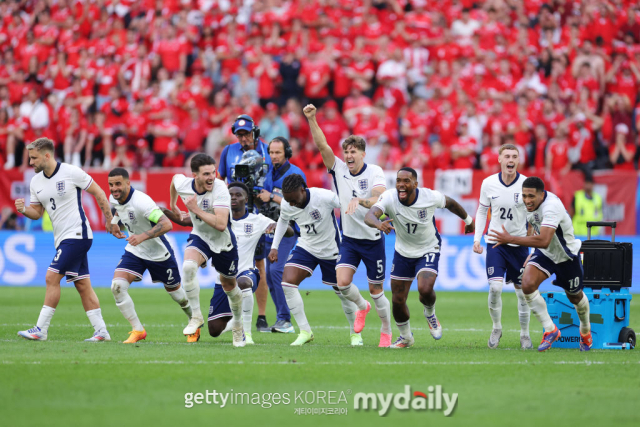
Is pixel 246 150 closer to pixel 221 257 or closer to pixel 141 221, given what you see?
pixel 141 221

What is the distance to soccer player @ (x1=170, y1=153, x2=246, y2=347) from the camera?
10.1 meters

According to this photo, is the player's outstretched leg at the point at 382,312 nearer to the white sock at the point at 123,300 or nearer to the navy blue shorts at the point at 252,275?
the navy blue shorts at the point at 252,275

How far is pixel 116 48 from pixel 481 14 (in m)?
10.7

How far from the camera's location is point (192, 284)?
10547 millimetres

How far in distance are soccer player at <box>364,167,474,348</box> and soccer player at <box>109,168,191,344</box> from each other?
2.68 meters

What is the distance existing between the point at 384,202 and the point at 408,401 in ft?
12.6

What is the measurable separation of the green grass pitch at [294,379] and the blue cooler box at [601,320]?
21.1 inches

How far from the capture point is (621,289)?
11078 millimetres

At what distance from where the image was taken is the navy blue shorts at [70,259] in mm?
10587

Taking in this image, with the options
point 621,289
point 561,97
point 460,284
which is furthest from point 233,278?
point 561,97

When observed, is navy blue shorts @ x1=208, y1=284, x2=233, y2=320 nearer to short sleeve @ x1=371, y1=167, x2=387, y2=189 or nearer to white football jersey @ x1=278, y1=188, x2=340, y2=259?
white football jersey @ x1=278, y1=188, x2=340, y2=259

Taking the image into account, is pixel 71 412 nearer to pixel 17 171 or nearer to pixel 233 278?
pixel 233 278

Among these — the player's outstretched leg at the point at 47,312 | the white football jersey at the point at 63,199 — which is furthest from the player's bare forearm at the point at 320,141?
the player's outstretched leg at the point at 47,312

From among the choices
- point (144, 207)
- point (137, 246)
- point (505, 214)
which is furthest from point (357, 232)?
point (137, 246)
